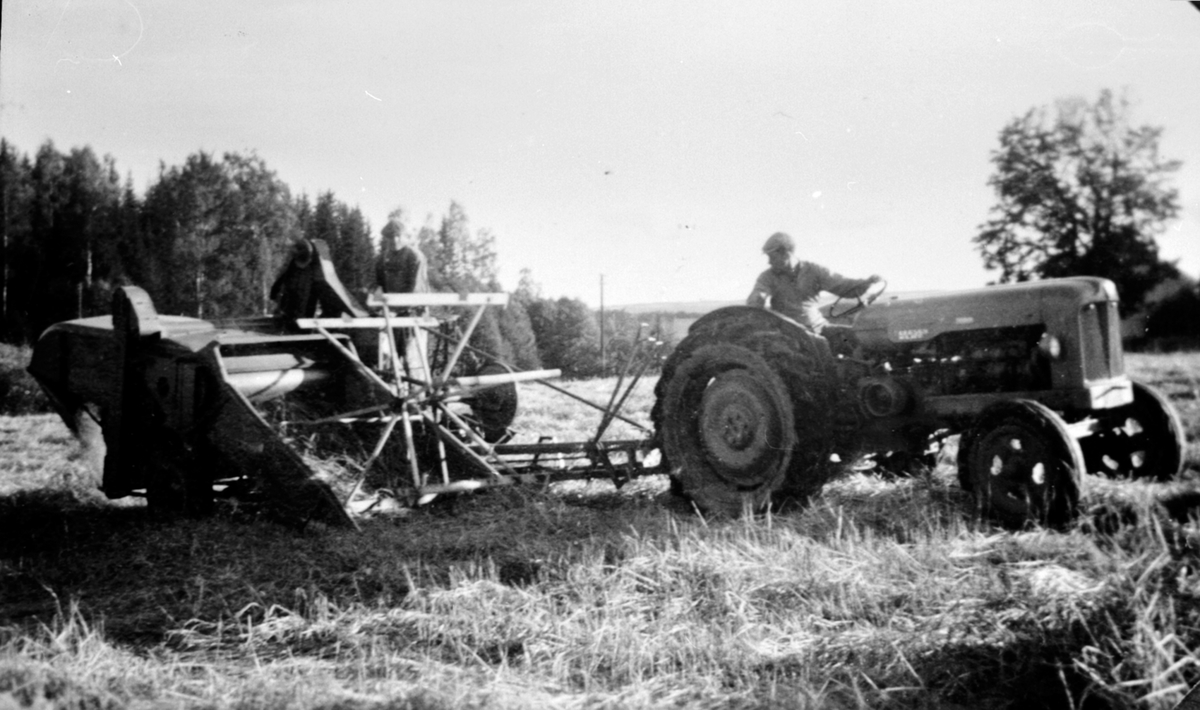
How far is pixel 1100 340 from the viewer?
4.69 metres

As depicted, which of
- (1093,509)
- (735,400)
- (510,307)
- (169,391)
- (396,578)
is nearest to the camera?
(396,578)

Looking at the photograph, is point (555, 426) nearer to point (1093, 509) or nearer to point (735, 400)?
point (735, 400)

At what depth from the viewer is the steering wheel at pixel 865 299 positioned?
5422mm

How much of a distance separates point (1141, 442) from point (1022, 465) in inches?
40.7

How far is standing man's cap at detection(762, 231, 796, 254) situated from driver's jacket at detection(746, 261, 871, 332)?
5.2 inches

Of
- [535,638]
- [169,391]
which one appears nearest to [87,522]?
[169,391]

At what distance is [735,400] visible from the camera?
17.8ft

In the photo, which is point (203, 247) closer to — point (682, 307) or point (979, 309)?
point (682, 307)

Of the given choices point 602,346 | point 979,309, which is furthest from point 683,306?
point 979,309

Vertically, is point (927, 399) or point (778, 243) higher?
point (778, 243)

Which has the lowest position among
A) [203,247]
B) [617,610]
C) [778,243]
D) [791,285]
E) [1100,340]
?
[617,610]

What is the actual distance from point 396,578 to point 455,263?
2515mm

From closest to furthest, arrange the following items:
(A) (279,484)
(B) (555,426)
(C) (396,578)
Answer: (C) (396,578), (A) (279,484), (B) (555,426)

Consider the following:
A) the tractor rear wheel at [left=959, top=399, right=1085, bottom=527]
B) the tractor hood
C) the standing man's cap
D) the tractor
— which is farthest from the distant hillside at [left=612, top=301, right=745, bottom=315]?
the tractor rear wheel at [left=959, top=399, right=1085, bottom=527]
